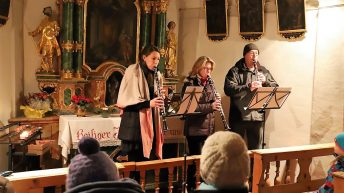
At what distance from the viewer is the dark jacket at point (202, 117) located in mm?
4906

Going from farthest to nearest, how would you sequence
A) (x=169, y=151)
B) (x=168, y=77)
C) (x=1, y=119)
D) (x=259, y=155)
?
(x=168, y=77)
(x=169, y=151)
(x=1, y=119)
(x=259, y=155)

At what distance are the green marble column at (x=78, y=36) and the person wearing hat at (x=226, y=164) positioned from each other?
471 centimetres

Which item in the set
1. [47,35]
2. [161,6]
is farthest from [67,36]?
[161,6]

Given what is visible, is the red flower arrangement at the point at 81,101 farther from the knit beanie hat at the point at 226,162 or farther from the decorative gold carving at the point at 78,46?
the knit beanie hat at the point at 226,162

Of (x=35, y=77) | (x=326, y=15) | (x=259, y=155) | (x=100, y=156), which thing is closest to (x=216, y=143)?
(x=100, y=156)

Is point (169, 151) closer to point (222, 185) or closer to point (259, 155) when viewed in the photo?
point (259, 155)

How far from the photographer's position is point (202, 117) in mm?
4949

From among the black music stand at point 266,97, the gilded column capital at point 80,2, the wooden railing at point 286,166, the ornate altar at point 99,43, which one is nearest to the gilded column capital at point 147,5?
the ornate altar at point 99,43

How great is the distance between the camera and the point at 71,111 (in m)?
6.05

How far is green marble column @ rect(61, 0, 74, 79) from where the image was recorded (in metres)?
6.00

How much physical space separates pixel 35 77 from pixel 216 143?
16.1 feet

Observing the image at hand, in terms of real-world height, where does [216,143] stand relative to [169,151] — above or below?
above

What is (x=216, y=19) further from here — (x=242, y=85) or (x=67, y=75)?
(x=67, y=75)

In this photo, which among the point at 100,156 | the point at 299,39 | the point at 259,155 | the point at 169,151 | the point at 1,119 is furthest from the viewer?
the point at 169,151
